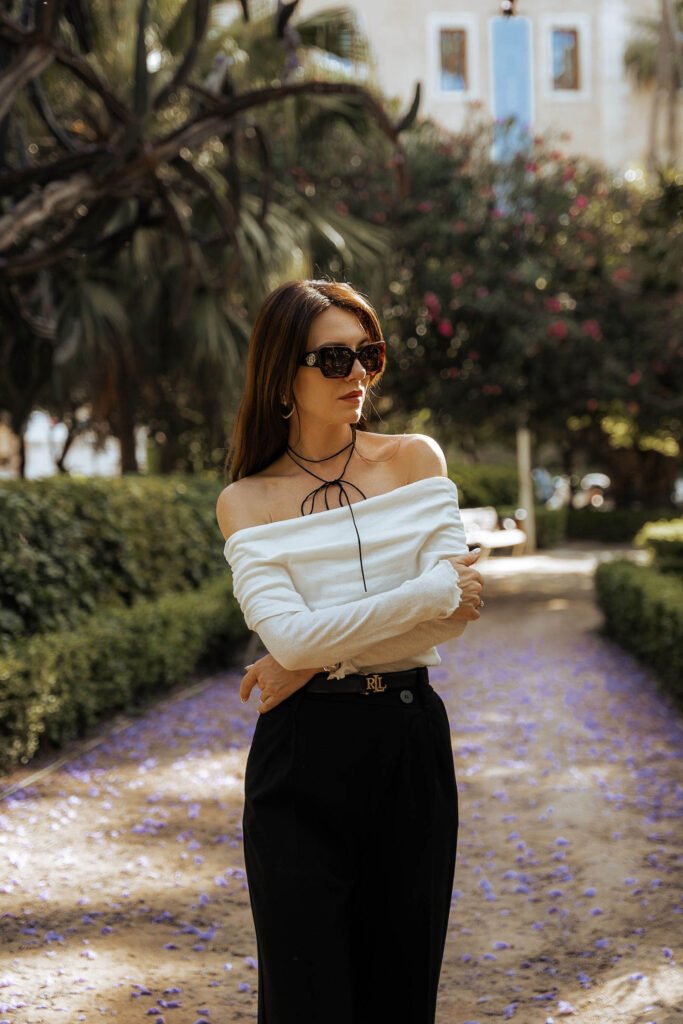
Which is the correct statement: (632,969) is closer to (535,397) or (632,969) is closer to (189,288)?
(189,288)

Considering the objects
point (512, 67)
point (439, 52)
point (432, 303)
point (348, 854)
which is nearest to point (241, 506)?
point (348, 854)

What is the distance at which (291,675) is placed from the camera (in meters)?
2.21

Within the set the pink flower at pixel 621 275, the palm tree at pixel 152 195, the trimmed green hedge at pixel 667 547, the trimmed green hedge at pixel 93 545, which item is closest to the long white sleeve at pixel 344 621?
the trimmed green hedge at pixel 93 545

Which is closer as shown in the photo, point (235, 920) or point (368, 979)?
point (368, 979)

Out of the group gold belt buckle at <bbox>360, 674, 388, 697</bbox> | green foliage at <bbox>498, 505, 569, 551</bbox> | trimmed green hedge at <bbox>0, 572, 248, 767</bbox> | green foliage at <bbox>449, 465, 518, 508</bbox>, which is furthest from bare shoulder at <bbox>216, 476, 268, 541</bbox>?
green foliage at <bbox>498, 505, 569, 551</bbox>

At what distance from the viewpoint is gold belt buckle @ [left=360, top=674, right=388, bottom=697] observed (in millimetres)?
2219

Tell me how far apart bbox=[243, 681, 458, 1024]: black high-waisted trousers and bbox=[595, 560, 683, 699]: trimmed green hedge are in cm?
577

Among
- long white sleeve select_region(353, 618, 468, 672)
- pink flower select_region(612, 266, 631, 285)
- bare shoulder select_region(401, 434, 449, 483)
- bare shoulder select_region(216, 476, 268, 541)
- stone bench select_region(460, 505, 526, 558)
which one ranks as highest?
pink flower select_region(612, 266, 631, 285)

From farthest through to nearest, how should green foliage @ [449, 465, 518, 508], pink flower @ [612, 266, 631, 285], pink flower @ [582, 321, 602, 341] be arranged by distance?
green foliage @ [449, 465, 518, 508] < pink flower @ [612, 266, 631, 285] < pink flower @ [582, 321, 602, 341]

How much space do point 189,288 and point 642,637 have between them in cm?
432

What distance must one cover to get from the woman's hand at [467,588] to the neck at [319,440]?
13.6 inches

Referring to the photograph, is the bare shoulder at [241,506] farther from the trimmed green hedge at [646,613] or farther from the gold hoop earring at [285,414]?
the trimmed green hedge at [646,613]

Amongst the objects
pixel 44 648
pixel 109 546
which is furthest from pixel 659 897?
pixel 109 546

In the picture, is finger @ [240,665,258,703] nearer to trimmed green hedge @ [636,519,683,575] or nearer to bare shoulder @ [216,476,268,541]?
bare shoulder @ [216,476,268,541]
